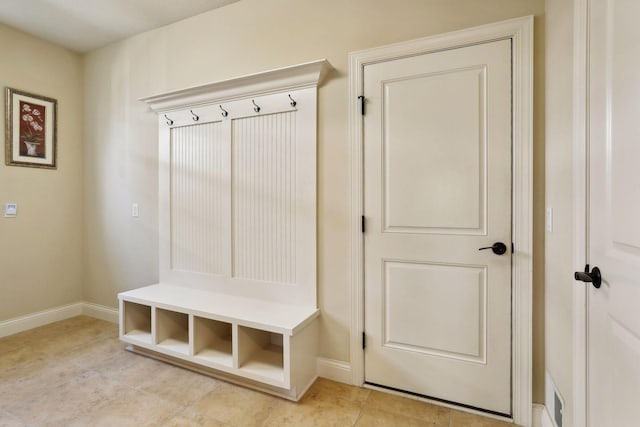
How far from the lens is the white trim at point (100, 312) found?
118 inches

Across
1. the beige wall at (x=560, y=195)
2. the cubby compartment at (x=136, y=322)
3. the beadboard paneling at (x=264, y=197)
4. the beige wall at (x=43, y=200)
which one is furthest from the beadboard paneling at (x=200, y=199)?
the beige wall at (x=560, y=195)

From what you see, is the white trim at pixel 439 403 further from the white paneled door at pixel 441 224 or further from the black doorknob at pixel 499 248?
the black doorknob at pixel 499 248

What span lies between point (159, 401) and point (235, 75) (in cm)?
231

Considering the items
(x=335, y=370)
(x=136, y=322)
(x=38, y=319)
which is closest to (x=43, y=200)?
(x=38, y=319)

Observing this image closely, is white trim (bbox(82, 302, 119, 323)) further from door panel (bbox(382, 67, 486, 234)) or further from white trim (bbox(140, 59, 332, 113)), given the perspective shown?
door panel (bbox(382, 67, 486, 234))

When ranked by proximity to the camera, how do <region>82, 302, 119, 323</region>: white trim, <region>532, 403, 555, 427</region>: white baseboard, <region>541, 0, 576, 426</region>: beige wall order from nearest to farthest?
1. <region>541, 0, 576, 426</region>: beige wall
2. <region>532, 403, 555, 427</region>: white baseboard
3. <region>82, 302, 119, 323</region>: white trim

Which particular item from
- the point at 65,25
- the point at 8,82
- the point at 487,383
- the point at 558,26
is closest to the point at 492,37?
the point at 558,26

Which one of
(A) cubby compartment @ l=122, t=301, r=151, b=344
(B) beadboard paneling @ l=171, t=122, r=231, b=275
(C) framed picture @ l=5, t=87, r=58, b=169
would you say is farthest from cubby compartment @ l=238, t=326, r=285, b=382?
(C) framed picture @ l=5, t=87, r=58, b=169

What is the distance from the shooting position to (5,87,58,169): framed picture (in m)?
2.70

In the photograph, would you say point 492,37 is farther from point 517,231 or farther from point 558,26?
point 517,231

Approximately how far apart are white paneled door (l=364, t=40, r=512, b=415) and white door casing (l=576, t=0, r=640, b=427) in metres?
0.51

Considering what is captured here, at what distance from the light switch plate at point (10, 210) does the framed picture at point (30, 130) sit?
38cm

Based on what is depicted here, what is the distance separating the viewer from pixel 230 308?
204 cm

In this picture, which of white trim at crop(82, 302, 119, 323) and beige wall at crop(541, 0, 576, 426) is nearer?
beige wall at crop(541, 0, 576, 426)
